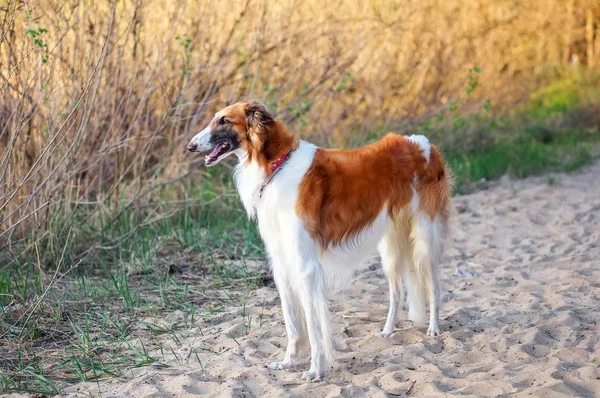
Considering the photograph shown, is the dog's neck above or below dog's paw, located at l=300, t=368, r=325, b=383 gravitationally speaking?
above

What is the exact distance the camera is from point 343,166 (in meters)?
4.74

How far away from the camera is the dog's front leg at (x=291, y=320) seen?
4.72 meters

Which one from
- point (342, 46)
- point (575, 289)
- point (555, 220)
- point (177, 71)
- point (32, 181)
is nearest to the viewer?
point (575, 289)

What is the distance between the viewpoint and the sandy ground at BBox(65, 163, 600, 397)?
168 inches

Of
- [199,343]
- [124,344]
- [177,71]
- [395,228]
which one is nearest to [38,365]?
[124,344]

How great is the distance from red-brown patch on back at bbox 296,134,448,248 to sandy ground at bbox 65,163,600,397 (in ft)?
2.67

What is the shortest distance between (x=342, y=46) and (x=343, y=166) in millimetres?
5022

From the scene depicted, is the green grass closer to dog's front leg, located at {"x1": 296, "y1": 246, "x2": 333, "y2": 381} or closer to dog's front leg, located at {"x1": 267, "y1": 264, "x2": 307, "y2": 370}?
dog's front leg, located at {"x1": 267, "y1": 264, "x2": 307, "y2": 370}

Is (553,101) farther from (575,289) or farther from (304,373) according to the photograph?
(304,373)

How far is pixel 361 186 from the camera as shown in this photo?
4.78 m

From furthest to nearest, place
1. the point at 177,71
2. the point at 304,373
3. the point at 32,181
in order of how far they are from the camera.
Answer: the point at 177,71 < the point at 32,181 < the point at 304,373

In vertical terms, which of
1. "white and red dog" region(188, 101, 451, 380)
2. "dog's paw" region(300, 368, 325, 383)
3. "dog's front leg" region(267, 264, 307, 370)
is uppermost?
"white and red dog" region(188, 101, 451, 380)

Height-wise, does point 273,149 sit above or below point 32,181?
above

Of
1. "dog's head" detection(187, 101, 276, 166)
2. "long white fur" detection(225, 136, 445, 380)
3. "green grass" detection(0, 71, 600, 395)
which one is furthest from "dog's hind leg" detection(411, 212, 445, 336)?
"dog's head" detection(187, 101, 276, 166)
